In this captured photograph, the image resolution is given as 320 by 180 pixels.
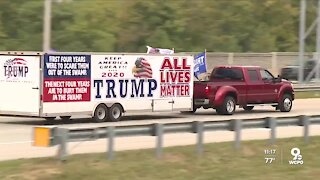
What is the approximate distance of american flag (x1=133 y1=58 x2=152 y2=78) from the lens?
24.2m

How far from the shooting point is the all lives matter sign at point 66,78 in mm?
21906

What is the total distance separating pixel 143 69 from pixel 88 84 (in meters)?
2.29

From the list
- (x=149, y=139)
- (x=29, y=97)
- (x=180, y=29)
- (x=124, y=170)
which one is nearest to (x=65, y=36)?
(x=180, y=29)

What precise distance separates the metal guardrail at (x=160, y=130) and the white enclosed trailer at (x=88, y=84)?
8.29 meters

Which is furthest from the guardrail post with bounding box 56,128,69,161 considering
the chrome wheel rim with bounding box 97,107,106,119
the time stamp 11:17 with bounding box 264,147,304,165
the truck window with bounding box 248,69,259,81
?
the truck window with bounding box 248,69,259,81

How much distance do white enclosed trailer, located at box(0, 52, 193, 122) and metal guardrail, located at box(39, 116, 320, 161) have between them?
27.2ft

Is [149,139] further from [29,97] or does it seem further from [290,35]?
[290,35]

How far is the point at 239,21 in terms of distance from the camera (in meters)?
78.6

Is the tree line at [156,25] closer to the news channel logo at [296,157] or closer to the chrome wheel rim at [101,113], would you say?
the chrome wheel rim at [101,113]

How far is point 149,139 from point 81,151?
3.25m

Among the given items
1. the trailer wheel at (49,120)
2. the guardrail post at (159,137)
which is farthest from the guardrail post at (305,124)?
the trailer wheel at (49,120)

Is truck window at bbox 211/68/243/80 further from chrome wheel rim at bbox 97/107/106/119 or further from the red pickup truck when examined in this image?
chrome wheel rim at bbox 97/107/106/119

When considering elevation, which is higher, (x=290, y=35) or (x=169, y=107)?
(x=290, y=35)

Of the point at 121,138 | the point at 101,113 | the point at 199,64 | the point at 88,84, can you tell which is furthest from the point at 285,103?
the point at 121,138
